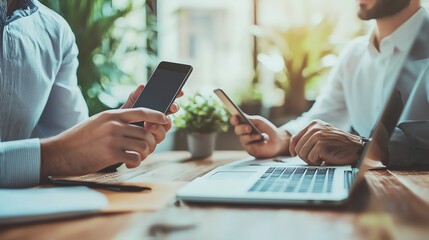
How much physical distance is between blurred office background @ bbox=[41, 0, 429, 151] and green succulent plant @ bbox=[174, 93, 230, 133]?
344 mm

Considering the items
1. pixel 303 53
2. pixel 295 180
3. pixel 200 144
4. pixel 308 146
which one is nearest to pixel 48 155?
pixel 295 180

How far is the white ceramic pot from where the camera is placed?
58.6 inches

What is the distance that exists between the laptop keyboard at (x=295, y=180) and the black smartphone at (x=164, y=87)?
8.9 inches

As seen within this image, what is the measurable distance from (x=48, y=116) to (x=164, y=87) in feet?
1.60

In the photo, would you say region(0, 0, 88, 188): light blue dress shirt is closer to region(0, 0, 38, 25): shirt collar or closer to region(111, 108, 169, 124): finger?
region(0, 0, 38, 25): shirt collar

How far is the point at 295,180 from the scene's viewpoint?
0.80m

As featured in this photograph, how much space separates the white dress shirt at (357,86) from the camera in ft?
5.07

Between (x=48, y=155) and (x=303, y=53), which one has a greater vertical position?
(x=303, y=53)

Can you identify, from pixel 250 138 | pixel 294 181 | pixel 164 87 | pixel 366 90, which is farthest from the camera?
pixel 366 90

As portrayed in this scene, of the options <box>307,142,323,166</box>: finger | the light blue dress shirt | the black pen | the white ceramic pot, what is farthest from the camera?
the white ceramic pot

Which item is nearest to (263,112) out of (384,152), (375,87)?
(375,87)

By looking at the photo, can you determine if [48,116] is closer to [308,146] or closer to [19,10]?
[19,10]

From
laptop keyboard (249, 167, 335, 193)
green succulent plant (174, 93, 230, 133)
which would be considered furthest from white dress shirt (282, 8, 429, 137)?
laptop keyboard (249, 167, 335, 193)

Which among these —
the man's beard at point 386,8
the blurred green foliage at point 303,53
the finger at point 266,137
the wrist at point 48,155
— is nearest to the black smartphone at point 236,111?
the finger at point 266,137
